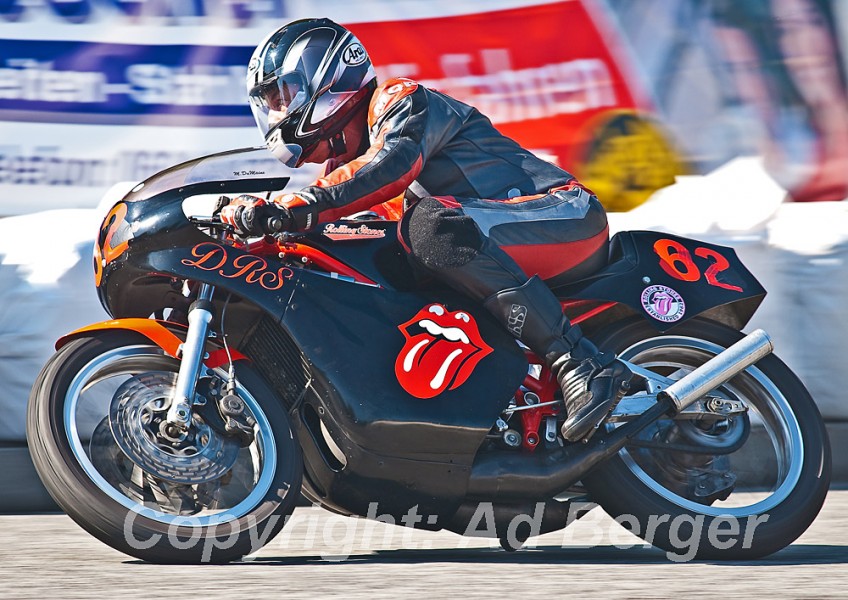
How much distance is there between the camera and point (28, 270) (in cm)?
598

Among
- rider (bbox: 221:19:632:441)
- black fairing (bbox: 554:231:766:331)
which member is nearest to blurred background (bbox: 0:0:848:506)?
black fairing (bbox: 554:231:766:331)

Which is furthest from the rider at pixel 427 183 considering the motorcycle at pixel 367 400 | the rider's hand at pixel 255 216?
the motorcycle at pixel 367 400

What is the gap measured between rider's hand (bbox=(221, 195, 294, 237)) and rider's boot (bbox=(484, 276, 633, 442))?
688 mm

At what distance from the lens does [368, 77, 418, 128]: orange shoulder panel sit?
460 centimetres

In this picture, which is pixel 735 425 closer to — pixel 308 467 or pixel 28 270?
pixel 308 467

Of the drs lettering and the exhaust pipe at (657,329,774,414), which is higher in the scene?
the drs lettering

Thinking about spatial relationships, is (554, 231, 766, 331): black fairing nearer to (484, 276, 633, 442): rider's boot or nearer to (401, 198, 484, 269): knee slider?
(484, 276, 633, 442): rider's boot

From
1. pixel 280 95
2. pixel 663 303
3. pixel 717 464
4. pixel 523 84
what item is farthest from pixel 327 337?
pixel 523 84

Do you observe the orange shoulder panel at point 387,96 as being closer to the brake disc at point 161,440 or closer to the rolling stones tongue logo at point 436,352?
the rolling stones tongue logo at point 436,352

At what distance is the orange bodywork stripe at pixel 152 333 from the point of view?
4.23 m

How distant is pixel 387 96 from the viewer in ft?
15.1

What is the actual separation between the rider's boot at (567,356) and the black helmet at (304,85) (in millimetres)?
777

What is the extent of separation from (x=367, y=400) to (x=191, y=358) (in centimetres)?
52

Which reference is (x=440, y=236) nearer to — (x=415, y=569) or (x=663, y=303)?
(x=663, y=303)
